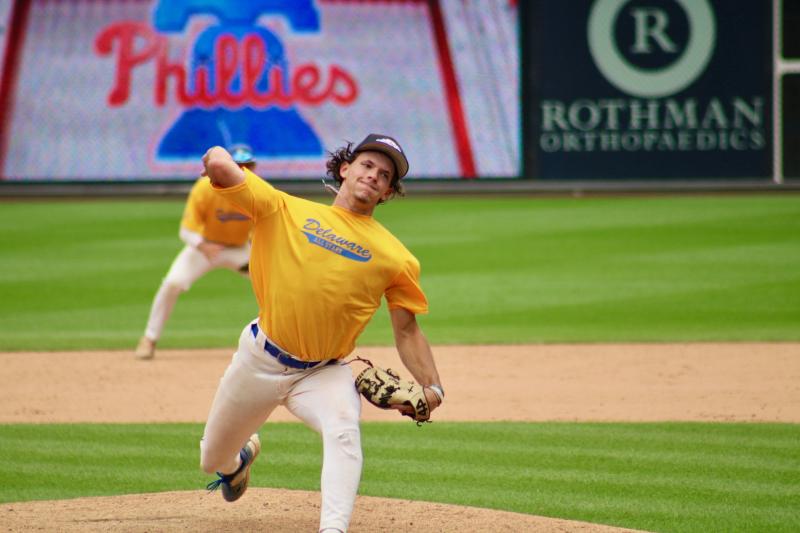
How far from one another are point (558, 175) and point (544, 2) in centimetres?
337

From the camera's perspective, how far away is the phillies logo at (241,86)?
81.5ft

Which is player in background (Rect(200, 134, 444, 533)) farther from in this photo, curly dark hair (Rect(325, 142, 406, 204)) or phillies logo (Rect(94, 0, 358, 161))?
phillies logo (Rect(94, 0, 358, 161))

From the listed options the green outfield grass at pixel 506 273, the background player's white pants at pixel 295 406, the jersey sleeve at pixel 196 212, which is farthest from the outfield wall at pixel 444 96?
the background player's white pants at pixel 295 406

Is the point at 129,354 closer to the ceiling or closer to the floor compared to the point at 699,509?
closer to the floor

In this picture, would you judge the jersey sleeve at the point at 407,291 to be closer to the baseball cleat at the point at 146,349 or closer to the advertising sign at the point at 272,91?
the baseball cleat at the point at 146,349

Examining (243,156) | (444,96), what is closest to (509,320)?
Answer: (243,156)

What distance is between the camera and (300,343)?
5.46 meters

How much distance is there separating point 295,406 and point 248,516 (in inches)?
35.9

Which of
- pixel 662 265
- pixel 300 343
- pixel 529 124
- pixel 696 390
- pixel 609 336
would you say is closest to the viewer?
pixel 300 343

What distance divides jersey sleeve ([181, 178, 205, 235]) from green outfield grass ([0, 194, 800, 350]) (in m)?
1.46

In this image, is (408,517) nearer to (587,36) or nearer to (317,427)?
(317,427)

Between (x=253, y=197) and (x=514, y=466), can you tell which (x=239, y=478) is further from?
(x=514, y=466)

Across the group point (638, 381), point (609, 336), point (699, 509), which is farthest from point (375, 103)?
point (699, 509)

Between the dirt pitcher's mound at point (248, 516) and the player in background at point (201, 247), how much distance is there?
4710mm
